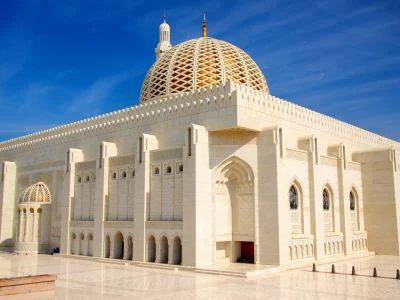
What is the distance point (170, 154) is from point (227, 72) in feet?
19.9

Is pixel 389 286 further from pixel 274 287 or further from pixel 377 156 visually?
pixel 377 156

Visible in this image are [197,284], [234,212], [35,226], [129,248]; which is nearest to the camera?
[197,284]

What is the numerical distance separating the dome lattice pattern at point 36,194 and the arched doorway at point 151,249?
8.16m

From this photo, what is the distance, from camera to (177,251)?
1603 cm

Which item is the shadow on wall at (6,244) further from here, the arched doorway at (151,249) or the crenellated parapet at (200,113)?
the arched doorway at (151,249)

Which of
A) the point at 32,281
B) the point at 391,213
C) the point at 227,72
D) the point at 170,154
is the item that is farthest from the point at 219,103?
the point at 391,213

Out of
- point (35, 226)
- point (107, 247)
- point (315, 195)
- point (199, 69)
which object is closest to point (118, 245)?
point (107, 247)

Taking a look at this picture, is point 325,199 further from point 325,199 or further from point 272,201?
point 272,201

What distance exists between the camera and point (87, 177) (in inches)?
788

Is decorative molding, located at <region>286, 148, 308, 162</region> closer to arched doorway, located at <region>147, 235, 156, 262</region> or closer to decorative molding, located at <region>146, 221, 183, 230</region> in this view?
decorative molding, located at <region>146, 221, 183, 230</region>

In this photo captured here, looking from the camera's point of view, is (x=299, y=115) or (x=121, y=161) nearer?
(x=121, y=161)

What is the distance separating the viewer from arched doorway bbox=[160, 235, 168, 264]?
16.3 meters

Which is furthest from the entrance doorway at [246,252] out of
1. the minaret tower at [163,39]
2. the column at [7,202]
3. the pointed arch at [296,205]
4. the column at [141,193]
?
the minaret tower at [163,39]

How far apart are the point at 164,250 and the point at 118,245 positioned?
280cm
